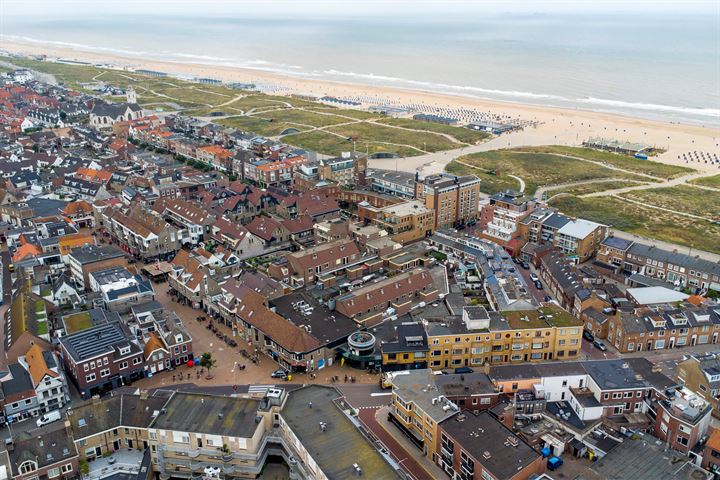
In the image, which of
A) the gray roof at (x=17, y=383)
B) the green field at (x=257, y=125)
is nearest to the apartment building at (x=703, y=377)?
the gray roof at (x=17, y=383)

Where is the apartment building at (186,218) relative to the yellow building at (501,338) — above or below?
above

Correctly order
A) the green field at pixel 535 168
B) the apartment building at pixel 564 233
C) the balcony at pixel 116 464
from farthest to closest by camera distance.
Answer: the green field at pixel 535 168, the apartment building at pixel 564 233, the balcony at pixel 116 464

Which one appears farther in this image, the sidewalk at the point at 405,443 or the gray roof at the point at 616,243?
the gray roof at the point at 616,243

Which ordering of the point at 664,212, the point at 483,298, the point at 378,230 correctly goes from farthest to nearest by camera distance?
the point at 664,212, the point at 378,230, the point at 483,298

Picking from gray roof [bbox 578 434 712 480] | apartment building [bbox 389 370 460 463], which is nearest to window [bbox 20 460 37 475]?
apartment building [bbox 389 370 460 463]

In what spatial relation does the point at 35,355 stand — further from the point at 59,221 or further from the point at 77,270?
the point at 59,221

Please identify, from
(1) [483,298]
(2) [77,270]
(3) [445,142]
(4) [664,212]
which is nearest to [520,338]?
(1) [483,298]

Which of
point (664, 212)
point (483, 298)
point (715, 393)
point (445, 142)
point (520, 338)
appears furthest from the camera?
point (445, 142)

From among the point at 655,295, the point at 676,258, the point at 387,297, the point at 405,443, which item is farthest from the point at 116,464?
the point at 676,258

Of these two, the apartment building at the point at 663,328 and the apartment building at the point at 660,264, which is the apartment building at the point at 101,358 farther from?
the apartment building at the point at 660,264
